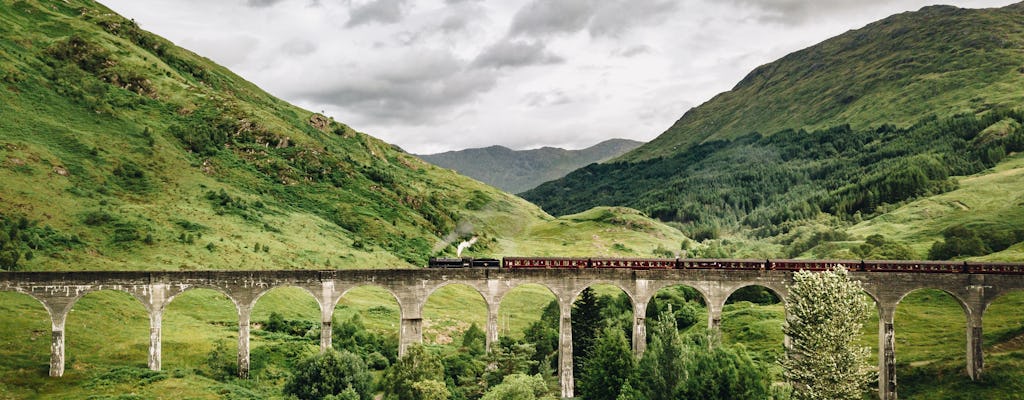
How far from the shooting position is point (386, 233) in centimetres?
14388

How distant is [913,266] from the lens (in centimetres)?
7138

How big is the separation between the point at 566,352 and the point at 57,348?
166 ft

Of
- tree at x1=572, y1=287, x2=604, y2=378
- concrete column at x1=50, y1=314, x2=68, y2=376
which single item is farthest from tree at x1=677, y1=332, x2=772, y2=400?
concrete column at x1=50, y1=314, x2=68, y2=376

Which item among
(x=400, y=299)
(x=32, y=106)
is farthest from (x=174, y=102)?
(x=400, y=299)

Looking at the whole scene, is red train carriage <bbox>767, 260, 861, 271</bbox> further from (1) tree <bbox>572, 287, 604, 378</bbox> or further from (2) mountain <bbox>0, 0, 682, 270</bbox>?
(2) mountain <bbox>0, 0, 682, 270</bbox>

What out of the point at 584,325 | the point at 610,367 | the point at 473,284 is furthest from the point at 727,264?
the point at 473,284

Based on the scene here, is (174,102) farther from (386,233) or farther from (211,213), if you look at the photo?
(386,233)

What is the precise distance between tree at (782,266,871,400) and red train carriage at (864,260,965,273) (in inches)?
860

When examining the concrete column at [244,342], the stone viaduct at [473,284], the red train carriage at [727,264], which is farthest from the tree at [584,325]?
the concrete column at [244,342]

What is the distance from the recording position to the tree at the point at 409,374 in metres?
58.5

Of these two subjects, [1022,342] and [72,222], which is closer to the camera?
[1022,342]

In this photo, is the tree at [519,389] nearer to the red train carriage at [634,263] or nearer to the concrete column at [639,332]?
the concrete column at [639,332]

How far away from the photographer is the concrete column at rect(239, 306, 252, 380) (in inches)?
2581

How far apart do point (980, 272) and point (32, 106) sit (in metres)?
153
